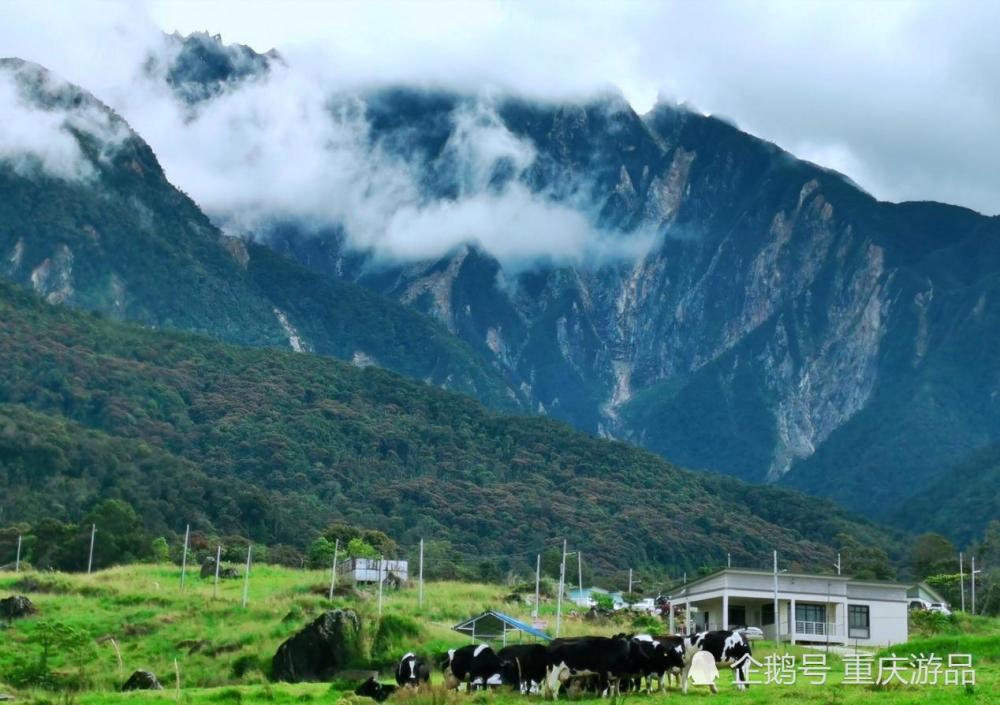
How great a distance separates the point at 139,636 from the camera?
168 feet

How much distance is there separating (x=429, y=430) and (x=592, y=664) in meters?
146

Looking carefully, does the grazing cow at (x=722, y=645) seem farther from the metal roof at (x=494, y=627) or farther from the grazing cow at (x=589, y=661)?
the metal roof at (x=494, y=627)

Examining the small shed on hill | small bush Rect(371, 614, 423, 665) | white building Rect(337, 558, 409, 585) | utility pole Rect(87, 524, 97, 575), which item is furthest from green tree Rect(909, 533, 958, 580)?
small bush Rect(371, 614, 423, 665)

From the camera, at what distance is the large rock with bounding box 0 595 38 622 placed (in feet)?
174

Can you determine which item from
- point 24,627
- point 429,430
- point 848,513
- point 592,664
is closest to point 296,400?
point 429,430

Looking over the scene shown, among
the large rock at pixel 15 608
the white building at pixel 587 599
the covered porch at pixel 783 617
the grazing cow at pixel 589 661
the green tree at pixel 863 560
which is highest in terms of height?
the green tree at pixel 863 560

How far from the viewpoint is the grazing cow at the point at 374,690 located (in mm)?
29234

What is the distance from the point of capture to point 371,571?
70188mm

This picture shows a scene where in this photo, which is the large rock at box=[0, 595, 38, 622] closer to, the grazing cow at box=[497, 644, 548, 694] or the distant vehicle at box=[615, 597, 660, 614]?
the distant vehicle at box=[615, 597, 660, 614]

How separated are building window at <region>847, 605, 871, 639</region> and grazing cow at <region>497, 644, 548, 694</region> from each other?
37.1 m

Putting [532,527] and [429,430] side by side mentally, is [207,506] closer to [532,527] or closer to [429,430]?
[532,527]

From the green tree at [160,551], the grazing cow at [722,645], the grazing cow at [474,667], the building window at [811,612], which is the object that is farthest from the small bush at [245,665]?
the green tree at [160,551]

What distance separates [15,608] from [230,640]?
9982 mm

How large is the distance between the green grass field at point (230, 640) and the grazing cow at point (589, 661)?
2.90ft
